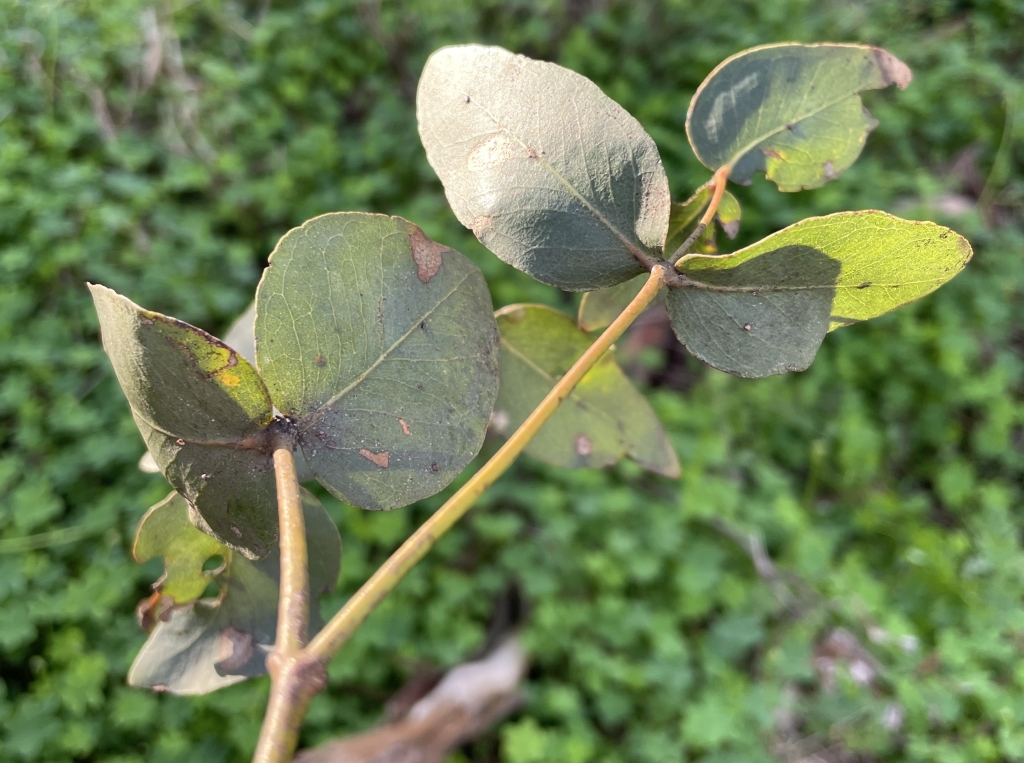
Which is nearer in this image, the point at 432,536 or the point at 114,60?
the point at 432,536

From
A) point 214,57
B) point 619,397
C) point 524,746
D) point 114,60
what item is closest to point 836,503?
point 524,746

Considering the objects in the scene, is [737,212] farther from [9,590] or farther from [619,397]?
[9,590]

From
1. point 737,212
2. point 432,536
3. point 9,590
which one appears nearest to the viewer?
point 432,536

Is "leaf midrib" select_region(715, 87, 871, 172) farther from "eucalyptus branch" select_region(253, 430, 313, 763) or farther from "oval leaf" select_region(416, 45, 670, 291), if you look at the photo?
"eucalyptus branch" select_region(253, 430, 313, 763)

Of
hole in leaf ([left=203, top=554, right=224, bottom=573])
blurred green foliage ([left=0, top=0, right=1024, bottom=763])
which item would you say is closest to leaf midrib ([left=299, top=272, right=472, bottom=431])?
hole in leaf ([left=203, top=554, right=224, bottom=573])

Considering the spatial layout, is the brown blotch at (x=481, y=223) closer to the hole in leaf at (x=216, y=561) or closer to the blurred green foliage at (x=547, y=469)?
the hole in leaf at (x=216, y=561)
